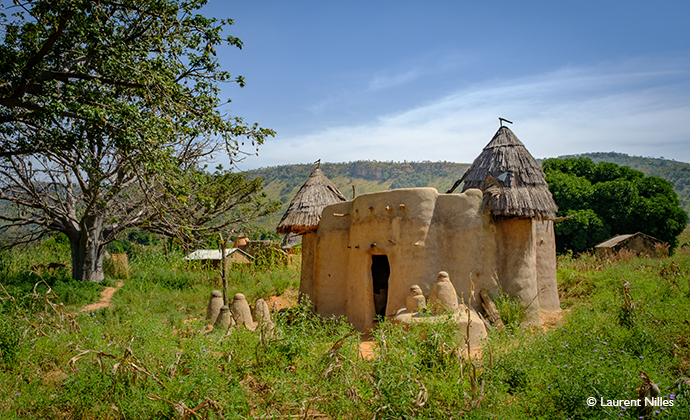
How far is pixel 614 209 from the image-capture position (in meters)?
20.4

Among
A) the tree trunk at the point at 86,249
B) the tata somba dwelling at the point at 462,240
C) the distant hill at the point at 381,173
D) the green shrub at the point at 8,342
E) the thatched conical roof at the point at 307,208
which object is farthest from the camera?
the distant hill at the point at 381,173

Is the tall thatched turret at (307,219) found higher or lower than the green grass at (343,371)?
higher

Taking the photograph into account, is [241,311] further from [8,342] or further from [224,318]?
[8,342]

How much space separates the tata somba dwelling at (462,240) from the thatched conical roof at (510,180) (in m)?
0.02

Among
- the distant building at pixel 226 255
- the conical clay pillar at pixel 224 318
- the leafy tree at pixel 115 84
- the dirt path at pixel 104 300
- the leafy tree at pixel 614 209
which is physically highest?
the leafy tree at pixel 115 84

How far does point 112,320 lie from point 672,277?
38.4 feet

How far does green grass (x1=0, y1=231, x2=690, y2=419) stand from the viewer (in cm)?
386

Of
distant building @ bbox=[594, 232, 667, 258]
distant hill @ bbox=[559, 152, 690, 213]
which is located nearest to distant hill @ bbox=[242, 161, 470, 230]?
distant hill @ bbox=[559, 152, 690, 213]

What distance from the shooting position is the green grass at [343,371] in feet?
12.7

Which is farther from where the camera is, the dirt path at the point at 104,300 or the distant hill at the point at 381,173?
the distant hill at the point at 381,173

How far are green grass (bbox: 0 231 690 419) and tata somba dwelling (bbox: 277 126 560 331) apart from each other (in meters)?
2.01

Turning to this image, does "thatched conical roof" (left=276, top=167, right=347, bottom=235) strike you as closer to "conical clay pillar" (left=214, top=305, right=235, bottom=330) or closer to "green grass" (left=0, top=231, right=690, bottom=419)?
"conical clay pillar" (left=214, top=305, right=235, bottom=330)

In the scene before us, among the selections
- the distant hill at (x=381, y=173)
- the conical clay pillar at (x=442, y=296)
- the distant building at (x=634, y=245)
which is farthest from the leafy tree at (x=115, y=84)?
the distant hill at (x=381, y=173)

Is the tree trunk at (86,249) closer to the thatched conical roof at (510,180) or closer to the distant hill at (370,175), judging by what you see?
the thatched conical roof at (510,180)
